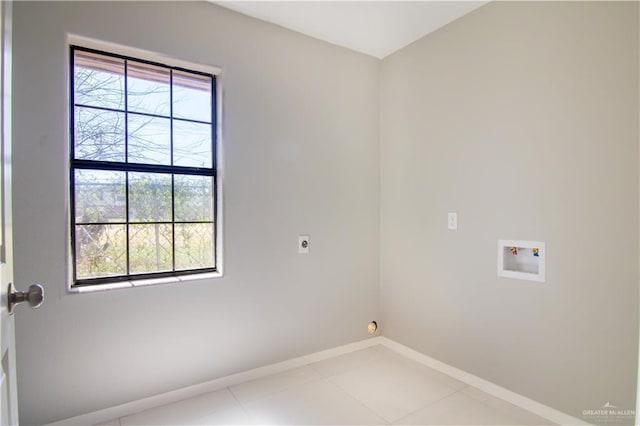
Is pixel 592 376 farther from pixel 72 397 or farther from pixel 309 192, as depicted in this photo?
pixel 72 397

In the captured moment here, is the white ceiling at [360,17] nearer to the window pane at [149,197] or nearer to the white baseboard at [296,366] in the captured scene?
the window pane at [149,197]

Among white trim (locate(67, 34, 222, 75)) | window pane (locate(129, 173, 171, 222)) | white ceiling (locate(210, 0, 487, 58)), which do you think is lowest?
window pane (locate(129, 173, 171, 222))

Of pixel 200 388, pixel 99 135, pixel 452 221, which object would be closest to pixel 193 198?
pixel 99 135

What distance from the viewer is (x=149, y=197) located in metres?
2.13

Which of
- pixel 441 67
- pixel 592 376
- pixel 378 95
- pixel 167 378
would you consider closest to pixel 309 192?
pixel 378 95

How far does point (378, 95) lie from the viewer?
3047 millimetres

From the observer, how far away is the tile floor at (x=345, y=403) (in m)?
1.94

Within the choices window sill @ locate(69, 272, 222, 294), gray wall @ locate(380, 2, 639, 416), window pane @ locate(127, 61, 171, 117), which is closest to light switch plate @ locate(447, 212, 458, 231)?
gray wall @ locate(380, 2, 639, 416)

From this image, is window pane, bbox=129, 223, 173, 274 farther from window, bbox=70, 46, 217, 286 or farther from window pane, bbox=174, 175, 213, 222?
window pane, bbox=174, 175, 213, 222

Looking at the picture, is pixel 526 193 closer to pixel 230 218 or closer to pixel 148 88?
pixel 230 218

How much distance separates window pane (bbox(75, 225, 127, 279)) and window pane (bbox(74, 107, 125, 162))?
1.35 feet

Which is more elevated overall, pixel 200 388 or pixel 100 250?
pixel 100 250

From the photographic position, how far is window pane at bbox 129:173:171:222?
2.08 metres

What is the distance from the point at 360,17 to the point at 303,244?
167cm
